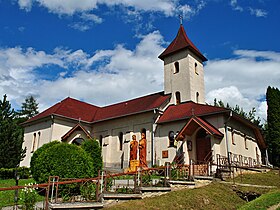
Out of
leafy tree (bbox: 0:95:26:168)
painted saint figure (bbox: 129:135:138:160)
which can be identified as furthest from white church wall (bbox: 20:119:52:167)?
painted saint figure (bbox: 129:135:138:160)

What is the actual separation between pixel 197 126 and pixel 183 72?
803 centimetres

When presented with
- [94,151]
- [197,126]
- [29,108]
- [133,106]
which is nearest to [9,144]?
[94,151]

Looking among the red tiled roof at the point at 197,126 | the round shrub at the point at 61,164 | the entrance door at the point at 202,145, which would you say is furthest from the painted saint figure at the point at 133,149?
the round shrub at the point at 61,164

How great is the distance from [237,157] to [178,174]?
8.09m

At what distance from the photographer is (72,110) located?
31.7 meters

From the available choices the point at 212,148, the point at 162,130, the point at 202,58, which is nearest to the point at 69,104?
the point at 162,130

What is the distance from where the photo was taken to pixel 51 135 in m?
28.5

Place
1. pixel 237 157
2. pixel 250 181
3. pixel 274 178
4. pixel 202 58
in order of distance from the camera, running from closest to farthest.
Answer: pixel 250 181 → pixel 274 178 → pixel 237 157 → pixel 202 58

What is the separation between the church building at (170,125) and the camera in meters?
22.3

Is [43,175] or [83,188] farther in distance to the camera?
[43,175]

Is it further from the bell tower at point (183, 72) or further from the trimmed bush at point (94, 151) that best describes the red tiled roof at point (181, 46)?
the trimmed bush at point (94, 151)

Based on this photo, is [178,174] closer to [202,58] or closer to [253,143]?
[253,143]

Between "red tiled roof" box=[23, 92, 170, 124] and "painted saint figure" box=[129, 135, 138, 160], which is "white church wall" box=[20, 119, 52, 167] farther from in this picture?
"painted saint figure" box=[129, 135, 138, 160]

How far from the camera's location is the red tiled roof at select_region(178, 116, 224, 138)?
68.1 feet
